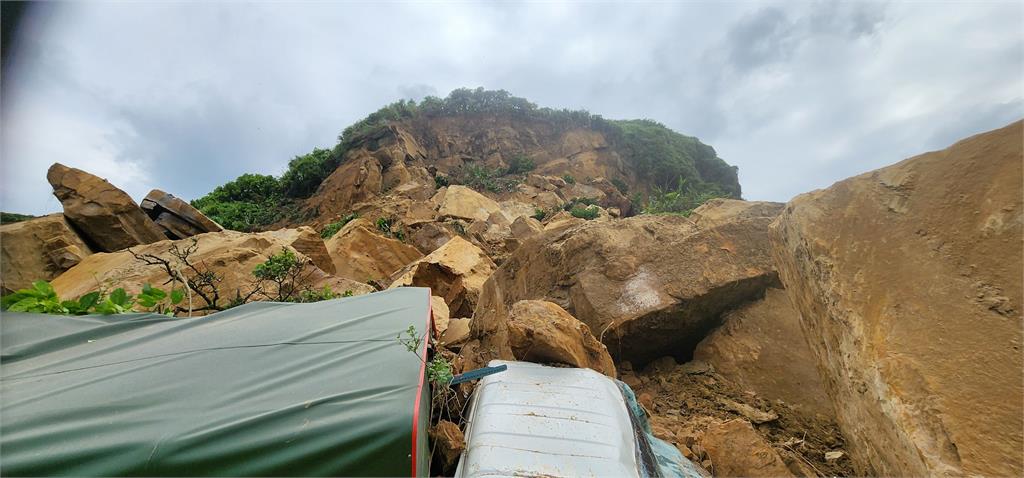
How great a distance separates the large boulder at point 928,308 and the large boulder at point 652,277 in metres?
1.99

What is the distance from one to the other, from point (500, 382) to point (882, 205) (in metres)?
2.56

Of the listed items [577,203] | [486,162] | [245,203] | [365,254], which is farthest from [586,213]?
[245,203]

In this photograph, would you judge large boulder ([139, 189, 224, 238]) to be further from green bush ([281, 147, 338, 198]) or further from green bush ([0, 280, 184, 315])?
green bush ([281, 147, 338, 198])

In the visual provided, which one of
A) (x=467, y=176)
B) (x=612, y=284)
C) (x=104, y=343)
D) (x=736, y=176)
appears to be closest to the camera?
(x=104, y=343)

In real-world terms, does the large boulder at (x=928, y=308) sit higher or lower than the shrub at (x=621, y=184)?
lower

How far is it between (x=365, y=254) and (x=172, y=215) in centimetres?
485

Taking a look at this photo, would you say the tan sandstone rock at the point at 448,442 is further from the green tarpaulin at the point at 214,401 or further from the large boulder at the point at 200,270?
the large boulder at the point at 200,270

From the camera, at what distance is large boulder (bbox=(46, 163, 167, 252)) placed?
9.33 meters

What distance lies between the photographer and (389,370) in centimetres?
216

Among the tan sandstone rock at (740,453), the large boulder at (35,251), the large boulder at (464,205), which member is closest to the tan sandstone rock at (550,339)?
the tan sandstone rock at (740,453)

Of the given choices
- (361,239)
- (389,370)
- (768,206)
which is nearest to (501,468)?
(389,370)

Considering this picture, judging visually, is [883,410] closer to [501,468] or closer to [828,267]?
[828,267]

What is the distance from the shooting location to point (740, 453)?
2.98 m

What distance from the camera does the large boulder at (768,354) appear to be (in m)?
4.07
